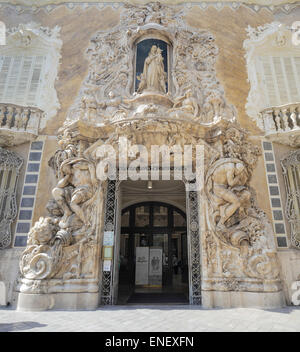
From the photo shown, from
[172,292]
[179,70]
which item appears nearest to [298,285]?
[172,292]

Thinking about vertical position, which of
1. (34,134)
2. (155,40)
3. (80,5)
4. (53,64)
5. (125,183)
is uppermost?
(80,5)

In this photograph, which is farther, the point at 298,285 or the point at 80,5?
the point at 80,5

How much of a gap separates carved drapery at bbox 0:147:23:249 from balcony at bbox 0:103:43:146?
0.49m

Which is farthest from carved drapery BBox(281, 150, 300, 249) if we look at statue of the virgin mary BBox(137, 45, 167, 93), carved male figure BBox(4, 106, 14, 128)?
carved male figure BBox(4, 106, 14, 128)

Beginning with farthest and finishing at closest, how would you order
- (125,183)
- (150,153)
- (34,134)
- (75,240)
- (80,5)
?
(80,5) → (125,183) → (34,134) → (150,153) → (75,240)

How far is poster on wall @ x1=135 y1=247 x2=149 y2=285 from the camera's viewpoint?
10984 mm

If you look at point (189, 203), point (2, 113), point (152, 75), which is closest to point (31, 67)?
point (2, 113)

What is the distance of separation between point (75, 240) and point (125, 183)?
3.77 meters

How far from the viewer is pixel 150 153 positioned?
7879 millimetres

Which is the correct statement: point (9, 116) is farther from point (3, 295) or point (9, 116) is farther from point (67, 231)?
point (3, 295)

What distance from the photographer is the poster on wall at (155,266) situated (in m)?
11.0

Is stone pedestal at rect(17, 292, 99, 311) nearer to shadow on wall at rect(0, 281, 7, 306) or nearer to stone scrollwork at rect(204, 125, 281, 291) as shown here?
shadow on wall at rect(0, 281, 7, 306)

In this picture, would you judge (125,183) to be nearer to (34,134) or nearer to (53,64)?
(34,134)

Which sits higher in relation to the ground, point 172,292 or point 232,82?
point 232,82
